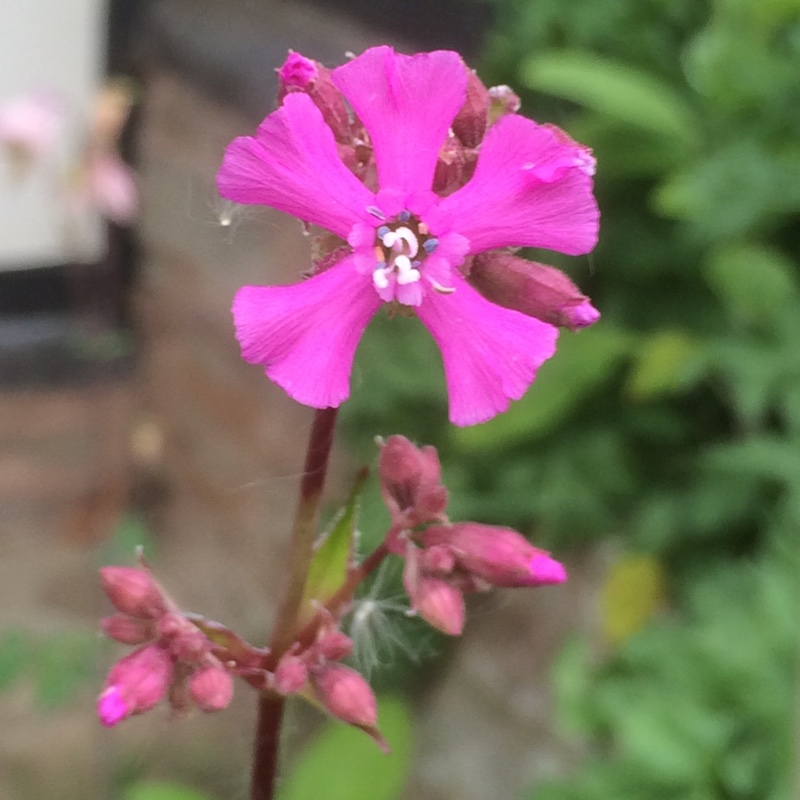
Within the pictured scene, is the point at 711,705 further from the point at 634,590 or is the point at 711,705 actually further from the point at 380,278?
the point at 380,278

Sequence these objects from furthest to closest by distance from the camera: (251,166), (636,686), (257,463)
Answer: (257,463), (636,686), (251,166)

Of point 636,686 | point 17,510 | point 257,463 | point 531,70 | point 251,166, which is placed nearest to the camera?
point 251,166

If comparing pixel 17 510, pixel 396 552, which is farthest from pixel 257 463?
pixel 396 552

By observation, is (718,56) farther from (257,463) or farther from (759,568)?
(257,463)

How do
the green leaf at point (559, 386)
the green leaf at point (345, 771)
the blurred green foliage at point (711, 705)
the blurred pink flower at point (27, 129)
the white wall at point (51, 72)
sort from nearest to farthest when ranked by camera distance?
1. the green leaf at point (345, 771)
2. the blurred green foliage at point (711, 705)
3. the green leaf at point (559, 386)
4. the blurred pink flower at point (27, 129)
5. the white wall at point (51, 72)

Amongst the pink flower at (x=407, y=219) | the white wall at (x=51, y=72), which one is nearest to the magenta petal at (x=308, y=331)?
the pink flower at (x=407, y=219)

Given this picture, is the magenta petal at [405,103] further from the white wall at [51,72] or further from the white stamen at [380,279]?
the white wall at [51,72]

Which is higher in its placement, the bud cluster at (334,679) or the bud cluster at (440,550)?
the bud cluster at (440,550)
